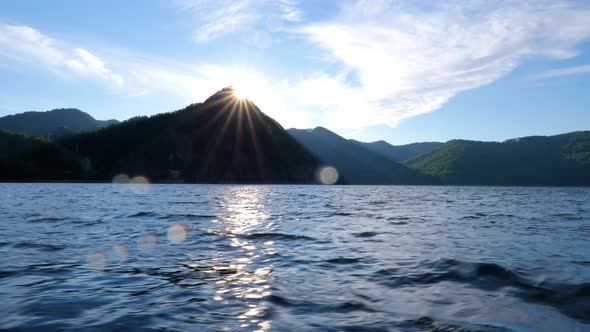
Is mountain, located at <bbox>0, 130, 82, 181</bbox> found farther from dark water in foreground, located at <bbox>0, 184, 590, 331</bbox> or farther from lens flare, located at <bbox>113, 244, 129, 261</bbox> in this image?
lens flare, located at <bbox>113, 244, 129, 261</bbox>

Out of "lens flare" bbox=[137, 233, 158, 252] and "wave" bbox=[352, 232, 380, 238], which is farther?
"wave" bbox=[352, 232, 380, 238]

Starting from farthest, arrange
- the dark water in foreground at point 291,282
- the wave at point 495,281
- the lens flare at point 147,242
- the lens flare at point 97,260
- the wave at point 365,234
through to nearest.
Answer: the wave at point 365,234, the lens flare at point 147,242, the lens flare at point 97,260, the wave at point 495,281, the dark water in foreground at point 291,282

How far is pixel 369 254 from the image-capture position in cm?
1302

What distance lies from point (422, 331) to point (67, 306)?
6.30 meters

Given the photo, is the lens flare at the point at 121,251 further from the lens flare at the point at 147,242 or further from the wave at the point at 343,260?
the wave at the point at 343,260

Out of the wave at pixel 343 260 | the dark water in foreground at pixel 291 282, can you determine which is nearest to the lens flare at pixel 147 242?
the dark water in foreground at pixel 291 282

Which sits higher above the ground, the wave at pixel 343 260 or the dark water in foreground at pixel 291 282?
the dark water in foreground at pixel 291 282

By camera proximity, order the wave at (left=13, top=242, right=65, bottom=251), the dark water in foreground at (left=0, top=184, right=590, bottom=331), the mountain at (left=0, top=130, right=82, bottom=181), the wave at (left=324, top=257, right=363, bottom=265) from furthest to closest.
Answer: the mountain at (left=0, top=130, right=82, bottom=181)
the wave at (left=13, top=242, right=65, bottom=251)
the wave at (left=324, top=257, right=363, bottom=265)
the dark water in foreground at (left=0, top=184, right=590, bottom=331)

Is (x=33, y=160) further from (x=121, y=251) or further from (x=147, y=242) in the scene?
(x=121, y=251)

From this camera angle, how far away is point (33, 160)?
168 m

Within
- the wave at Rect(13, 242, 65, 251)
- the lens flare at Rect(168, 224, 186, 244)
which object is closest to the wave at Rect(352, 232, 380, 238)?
the lens flare at Rect(168, 224, 186, 244)

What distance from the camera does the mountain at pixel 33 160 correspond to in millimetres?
149750

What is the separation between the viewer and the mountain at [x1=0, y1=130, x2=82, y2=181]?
150 m

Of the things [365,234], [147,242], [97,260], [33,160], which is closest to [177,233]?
[147,242]
